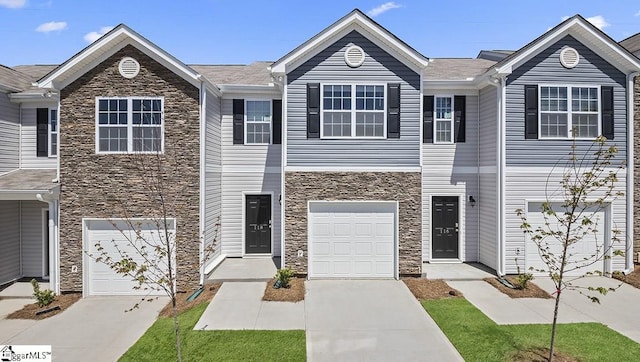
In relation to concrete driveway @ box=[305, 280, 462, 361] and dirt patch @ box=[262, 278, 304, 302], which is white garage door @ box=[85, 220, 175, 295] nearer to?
dirt patch @ box=[262, 278, 304, 302]

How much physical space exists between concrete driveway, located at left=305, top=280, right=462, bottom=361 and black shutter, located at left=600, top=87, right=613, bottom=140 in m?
8.09

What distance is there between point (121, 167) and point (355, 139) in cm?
700

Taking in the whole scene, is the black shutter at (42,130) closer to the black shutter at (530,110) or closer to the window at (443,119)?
the window at (443,119)

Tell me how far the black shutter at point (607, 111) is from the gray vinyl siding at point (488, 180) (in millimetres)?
3271

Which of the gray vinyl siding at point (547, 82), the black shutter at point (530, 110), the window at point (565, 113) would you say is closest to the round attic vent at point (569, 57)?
the gray vinyl siding at point (547, 82)

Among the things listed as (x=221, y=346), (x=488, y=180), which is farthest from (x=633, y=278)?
(x=221, y=346)

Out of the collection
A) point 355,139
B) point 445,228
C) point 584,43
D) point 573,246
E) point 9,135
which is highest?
point 584,43

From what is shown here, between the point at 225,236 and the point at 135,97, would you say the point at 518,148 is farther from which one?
the point at 135,97

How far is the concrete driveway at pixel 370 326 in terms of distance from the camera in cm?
720

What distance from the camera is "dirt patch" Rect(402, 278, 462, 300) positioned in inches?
401

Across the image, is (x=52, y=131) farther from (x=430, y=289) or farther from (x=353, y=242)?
(x=430, y=289)

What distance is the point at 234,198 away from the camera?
536 inches

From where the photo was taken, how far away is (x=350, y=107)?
1146 centimetres

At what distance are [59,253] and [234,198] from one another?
215 inches
